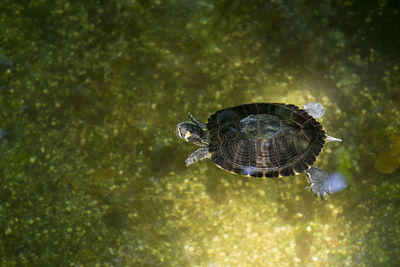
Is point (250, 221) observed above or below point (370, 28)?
below

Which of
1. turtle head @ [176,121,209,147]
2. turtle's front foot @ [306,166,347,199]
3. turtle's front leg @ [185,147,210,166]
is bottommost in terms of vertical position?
turtle's front foot @ [306,166,347,199]

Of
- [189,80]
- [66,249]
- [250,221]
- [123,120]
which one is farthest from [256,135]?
[66,249]

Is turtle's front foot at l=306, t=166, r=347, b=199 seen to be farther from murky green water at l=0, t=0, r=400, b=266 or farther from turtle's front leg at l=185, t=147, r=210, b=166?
turtle's front leg at l=185, t=147, r=210, b=166

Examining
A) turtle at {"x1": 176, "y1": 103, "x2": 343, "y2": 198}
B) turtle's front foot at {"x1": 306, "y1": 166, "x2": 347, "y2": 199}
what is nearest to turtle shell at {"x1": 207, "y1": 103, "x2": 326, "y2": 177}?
turtle at {"x1": 176, "y1": 103, "x2": 343, "y2": 198}

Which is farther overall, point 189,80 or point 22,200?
point 189,80

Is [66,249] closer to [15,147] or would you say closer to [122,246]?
[122,246]

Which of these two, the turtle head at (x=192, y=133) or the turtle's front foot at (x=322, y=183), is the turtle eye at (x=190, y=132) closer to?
the turtle head at (x=192, y=133)
